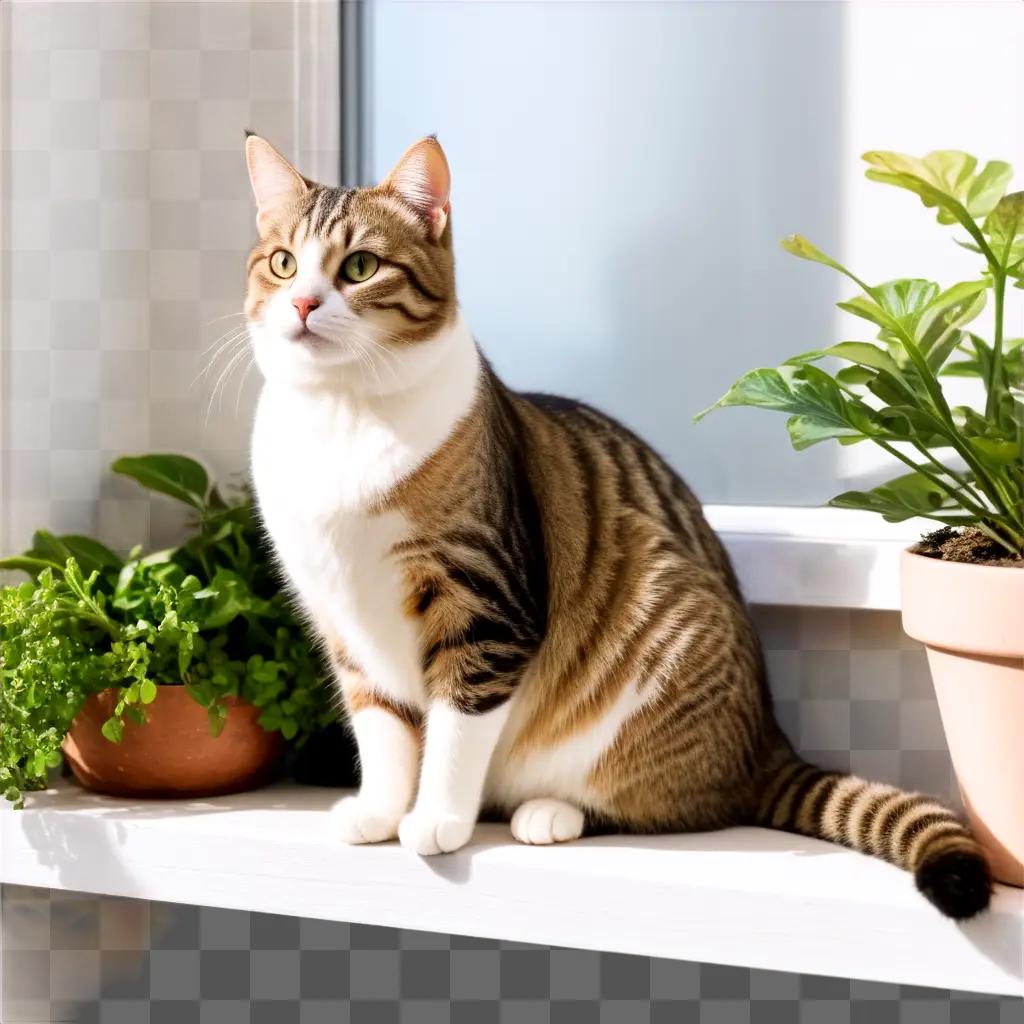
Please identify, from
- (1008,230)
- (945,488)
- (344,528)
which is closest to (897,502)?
(945,488)

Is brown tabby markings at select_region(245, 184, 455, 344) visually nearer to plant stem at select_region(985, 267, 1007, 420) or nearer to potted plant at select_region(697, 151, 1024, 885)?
potted plant at select_region(697, 151, 1024, 885)

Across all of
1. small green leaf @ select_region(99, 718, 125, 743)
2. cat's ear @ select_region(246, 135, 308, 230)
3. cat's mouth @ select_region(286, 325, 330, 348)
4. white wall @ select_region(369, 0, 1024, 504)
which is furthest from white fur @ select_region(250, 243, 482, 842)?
white wall @ select_region(369, 0, 1024, 504)

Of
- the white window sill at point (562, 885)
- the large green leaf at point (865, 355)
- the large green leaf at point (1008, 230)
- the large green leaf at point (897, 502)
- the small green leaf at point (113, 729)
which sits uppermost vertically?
the large green leaf at point (1008, 230)

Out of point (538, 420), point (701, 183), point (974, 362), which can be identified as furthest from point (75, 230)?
point (974, 362)

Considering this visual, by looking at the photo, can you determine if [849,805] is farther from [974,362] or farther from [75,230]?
[75,230]

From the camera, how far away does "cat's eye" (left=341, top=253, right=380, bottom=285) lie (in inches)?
42.5

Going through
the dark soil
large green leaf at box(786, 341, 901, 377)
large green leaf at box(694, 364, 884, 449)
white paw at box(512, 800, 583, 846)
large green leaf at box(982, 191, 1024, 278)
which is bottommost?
white paw at box(512, 800, 583, 846)

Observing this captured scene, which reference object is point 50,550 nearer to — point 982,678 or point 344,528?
point 344,528

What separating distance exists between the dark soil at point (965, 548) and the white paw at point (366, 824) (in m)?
0.57

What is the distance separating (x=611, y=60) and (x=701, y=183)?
7.8 inches

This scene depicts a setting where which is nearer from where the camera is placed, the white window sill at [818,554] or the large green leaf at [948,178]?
the large green leaf at [948,178]

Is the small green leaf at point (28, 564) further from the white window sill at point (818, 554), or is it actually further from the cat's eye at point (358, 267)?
the white window sill at point (818, 554)

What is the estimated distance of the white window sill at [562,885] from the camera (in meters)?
0.98

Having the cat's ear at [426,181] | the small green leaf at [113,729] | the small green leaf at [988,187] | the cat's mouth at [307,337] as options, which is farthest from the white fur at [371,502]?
the small green leaf at [988,187]
